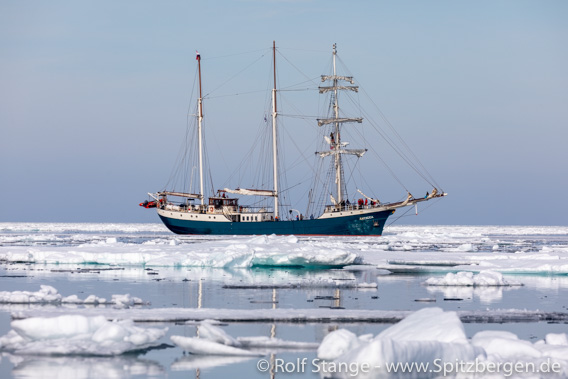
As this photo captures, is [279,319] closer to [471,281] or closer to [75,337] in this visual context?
[75,337]

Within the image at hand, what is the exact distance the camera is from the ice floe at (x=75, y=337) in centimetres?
1273

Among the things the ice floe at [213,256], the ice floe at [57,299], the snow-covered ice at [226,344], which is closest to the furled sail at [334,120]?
Result: the ice floe at [213,256]

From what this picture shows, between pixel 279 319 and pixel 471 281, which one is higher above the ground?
pixel 471 281

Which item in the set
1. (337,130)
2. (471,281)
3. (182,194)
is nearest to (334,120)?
(337,130)

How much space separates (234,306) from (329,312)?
2660mm

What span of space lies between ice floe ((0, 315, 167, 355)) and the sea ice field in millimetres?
20

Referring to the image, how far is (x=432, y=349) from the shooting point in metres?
11.2

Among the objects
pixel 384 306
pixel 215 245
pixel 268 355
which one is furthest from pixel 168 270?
pixel 268 355

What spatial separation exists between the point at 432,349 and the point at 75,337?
Answer: 5919 mm

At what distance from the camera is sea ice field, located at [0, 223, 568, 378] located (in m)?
11.4

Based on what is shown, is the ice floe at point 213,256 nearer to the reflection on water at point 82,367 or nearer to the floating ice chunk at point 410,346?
the reflection on water at point 82,367

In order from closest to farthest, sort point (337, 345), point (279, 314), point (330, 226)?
point (337, 345) → point (279, 314) → point (330, 226)

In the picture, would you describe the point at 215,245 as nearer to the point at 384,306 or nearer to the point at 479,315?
the point at 384,306

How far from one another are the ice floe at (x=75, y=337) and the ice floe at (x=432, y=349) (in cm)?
308
